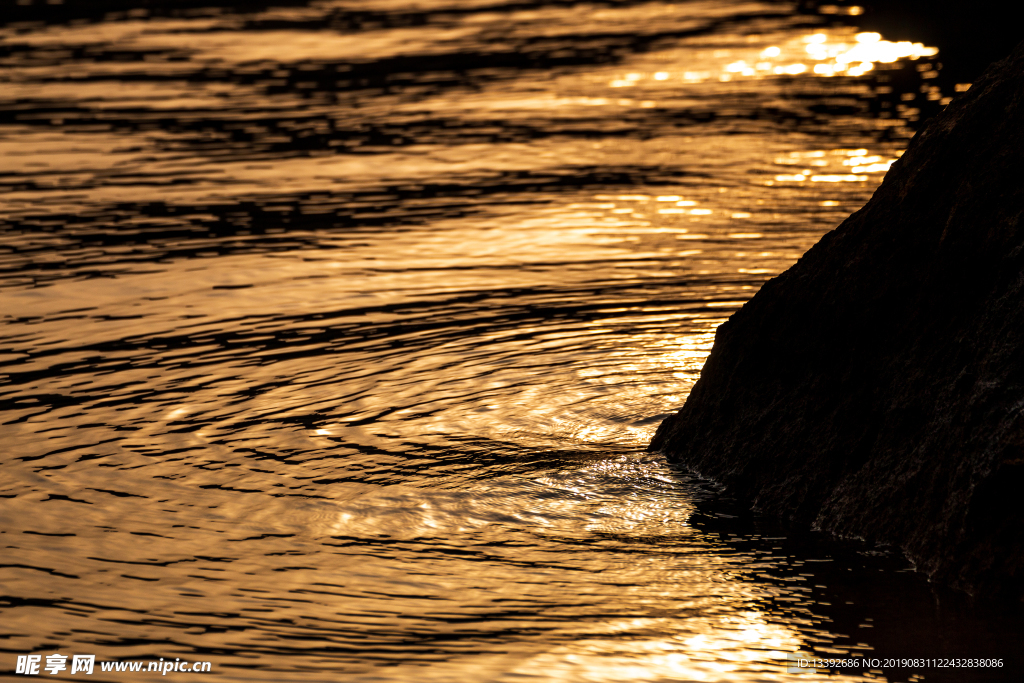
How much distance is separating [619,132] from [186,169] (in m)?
4.89

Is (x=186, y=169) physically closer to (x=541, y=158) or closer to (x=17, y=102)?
(x=541, y=158)

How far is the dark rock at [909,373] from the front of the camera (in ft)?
16.4

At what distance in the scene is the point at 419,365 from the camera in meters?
7.94

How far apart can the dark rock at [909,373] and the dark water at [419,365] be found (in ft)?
0.75

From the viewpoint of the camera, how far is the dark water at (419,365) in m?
4.84

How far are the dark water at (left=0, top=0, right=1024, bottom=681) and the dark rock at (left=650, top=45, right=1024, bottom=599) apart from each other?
23 centimetres

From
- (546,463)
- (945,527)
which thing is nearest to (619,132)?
(546,463)

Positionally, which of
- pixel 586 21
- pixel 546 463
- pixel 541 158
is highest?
pixel 586 21

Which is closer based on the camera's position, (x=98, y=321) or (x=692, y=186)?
(x=98, y=321)

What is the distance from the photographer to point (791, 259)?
32.8 ft

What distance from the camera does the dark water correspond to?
484 cm

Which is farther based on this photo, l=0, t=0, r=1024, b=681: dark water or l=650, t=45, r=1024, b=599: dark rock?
l=650, t=45, r=1024, b=599: dark rock

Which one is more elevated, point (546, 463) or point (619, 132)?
point (619, 132)

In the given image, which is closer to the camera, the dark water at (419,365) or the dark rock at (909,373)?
the dark water at (419,365)
